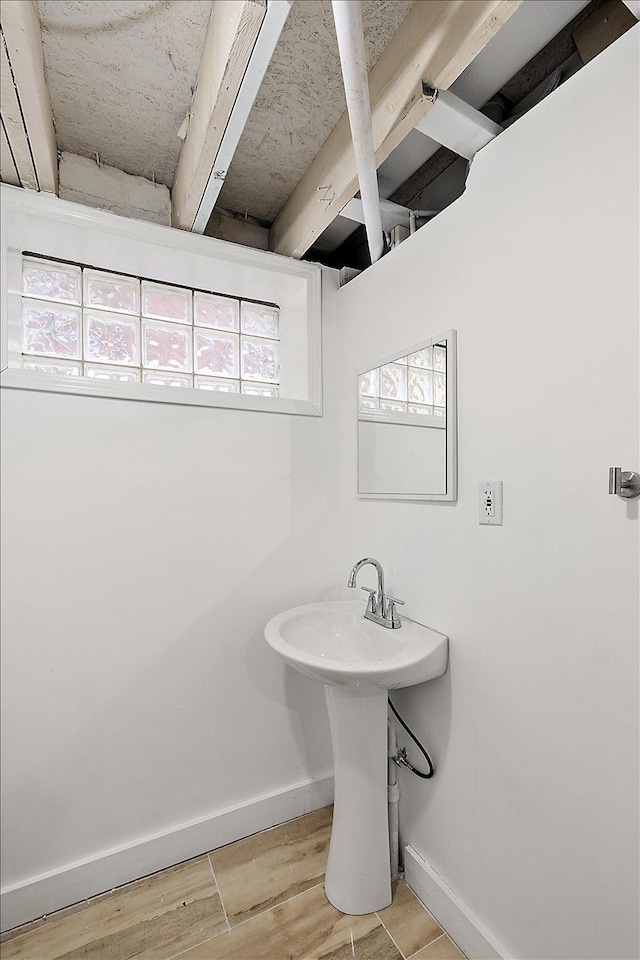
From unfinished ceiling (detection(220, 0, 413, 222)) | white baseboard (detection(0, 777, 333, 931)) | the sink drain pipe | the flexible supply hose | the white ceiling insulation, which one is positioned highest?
the white ceiling insulation

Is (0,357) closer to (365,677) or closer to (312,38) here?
(312,38)

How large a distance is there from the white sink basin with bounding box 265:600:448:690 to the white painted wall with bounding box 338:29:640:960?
0.31 feet

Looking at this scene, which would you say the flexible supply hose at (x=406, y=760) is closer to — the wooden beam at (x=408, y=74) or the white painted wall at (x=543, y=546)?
the white painted wall at (x=543, y=546)

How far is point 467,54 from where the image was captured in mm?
1024

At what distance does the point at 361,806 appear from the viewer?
4.79 ft

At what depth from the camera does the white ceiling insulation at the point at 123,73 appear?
1.17m

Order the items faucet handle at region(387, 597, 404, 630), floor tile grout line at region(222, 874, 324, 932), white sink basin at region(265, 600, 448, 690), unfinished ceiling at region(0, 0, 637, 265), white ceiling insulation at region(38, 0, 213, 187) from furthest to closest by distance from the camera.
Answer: faucet handle at region(387, 597, 404, 630) → floor tile grout line at region(222, 874, 324, 932) → white sink basin at region(265, 600, 448, 690) → white ceiling insulation at region(38, 0, 213, 187) → unfinished ceiling at region(0, 0, 637, 265)

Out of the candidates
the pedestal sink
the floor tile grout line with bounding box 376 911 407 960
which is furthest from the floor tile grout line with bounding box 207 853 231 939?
the floor tile grout line with bounding box 376 911 407 960

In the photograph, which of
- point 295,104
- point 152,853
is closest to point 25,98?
point 295,104

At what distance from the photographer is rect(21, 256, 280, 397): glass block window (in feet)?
5.22

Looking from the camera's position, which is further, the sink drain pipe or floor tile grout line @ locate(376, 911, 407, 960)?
the sink drain pipe

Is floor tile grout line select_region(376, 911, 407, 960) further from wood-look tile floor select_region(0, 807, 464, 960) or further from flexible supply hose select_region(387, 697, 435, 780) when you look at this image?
flexible supply hose select_region(387, 697, 435, 780)

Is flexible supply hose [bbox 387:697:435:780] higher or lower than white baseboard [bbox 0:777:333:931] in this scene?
higher

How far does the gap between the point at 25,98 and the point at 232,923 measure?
2.30m
